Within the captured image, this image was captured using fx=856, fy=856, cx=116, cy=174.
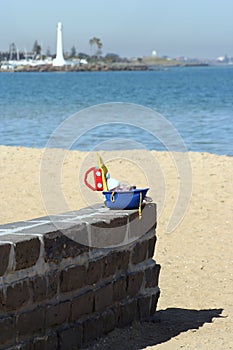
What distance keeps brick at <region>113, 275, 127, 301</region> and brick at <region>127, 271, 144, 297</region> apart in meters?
0.05

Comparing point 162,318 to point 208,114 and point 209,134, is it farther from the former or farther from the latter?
point 208,114

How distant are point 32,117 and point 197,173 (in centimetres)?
1778

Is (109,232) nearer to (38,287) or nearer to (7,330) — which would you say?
(38,287)

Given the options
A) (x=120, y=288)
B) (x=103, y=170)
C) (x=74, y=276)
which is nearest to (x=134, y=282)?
(x=120, y=288)

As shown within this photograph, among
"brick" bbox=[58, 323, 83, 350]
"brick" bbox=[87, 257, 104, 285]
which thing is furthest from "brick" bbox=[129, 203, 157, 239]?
"brick" bbox=[58, 323, 83, 350]

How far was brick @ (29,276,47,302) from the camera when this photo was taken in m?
4.98

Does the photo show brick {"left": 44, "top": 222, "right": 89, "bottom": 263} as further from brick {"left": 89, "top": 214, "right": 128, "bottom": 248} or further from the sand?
the sand

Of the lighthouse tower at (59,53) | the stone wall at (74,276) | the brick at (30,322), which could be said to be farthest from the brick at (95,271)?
the lighthouse tower at (59,53)

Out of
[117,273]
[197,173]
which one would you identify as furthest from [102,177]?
[197,173]

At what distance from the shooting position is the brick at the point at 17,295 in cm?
482

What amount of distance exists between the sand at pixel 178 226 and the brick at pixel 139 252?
47 centimetres

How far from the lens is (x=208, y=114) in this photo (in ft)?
110

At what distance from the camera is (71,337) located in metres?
5.29

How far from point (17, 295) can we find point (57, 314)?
1.33ft
